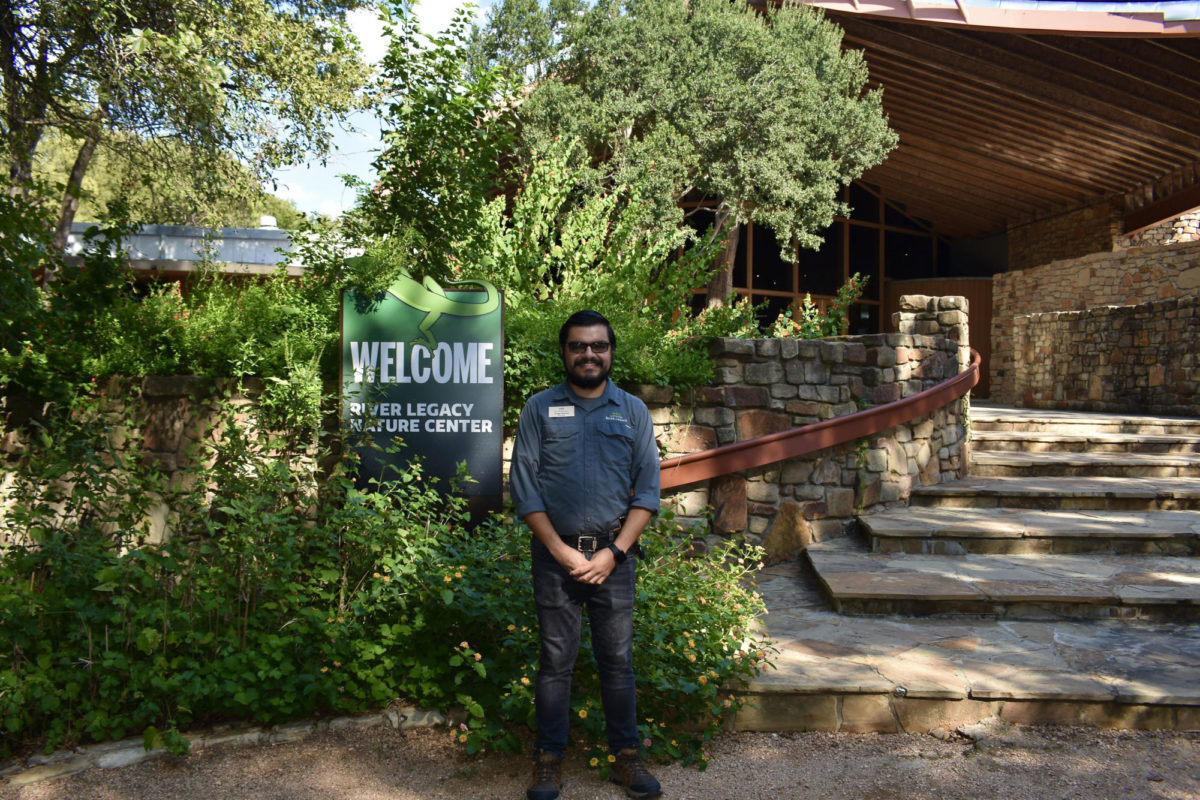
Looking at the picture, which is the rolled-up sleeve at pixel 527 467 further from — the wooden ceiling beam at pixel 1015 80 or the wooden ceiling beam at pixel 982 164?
the wooden ceiling beam at pixel 982 164

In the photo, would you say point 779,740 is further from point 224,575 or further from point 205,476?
point 205,476

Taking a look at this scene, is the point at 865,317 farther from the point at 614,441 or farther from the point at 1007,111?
the point at 614,441

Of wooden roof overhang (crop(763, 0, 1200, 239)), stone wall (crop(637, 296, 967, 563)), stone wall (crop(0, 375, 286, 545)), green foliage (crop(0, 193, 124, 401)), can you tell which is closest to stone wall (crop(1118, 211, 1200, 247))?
wooden roof overhang (crop(763, 0, 1200, 239))

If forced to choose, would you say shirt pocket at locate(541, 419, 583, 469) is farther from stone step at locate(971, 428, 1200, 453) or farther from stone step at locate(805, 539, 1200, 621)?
stone step at locate(971, 428, 1200, 453)

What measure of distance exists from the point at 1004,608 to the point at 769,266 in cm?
1534

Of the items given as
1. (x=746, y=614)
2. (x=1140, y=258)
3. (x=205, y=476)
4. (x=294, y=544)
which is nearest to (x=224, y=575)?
(x=294, y=544)

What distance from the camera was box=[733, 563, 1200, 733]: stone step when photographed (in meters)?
3.26

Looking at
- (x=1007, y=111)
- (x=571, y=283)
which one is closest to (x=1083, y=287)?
(x=1007, y=111)

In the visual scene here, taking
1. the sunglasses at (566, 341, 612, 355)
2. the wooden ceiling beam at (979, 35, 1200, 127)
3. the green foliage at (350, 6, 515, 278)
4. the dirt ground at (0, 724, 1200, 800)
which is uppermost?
the wooden ceiling beam at (979, 35, 1200, 127)

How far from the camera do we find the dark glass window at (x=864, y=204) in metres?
19.9

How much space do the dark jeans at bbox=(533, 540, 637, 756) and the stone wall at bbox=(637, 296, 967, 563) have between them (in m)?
2.46

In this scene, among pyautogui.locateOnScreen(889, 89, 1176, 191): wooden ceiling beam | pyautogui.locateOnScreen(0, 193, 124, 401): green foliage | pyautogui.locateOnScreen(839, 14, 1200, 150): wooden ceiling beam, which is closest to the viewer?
pyautogui.locateOnScreen(0, 193, 124, 401): green foliage

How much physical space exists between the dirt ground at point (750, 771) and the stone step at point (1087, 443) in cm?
511

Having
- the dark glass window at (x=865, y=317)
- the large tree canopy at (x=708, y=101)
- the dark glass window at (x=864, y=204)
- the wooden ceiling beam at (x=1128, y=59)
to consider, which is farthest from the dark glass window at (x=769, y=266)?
the wooden ceiling beam at (x=1128, y=59)
